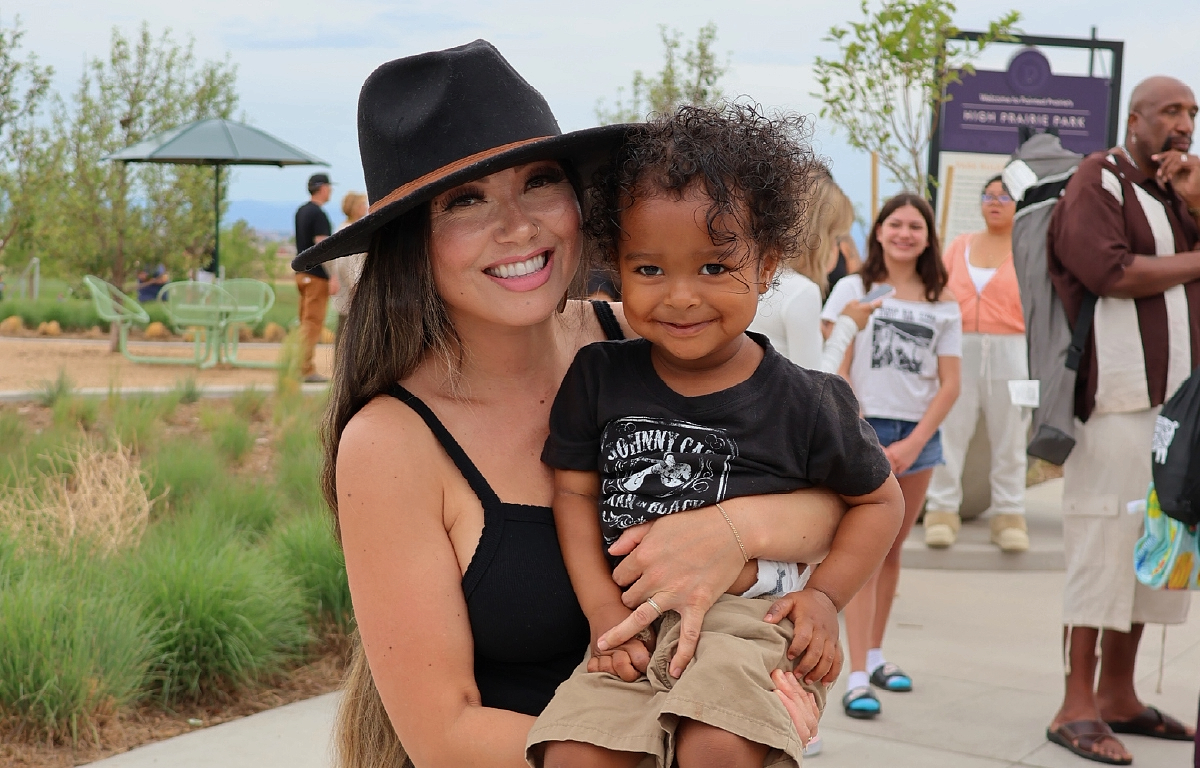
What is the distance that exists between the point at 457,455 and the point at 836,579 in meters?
0.67

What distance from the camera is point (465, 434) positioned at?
2.11 m

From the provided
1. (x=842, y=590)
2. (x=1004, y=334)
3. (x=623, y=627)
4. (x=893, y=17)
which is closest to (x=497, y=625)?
(x=623, y=627)

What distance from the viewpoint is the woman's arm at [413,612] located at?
6.31 ft

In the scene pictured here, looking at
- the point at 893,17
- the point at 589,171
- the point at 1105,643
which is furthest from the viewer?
the point at 893,17

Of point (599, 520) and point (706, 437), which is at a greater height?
point (706, 437)

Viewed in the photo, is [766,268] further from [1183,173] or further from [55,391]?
[55,391]

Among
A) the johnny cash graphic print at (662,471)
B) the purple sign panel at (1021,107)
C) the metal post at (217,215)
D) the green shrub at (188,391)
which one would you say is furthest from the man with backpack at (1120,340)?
the metal post at (217,215)

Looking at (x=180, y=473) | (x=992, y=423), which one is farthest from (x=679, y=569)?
(x=992, y=423)

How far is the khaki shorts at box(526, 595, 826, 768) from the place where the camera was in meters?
1.72

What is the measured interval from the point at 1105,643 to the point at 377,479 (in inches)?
147

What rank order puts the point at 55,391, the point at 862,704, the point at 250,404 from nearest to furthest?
the point at 862,704, the point at 55,391, the point at 250,404

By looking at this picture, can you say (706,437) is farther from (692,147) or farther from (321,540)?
(321,540)

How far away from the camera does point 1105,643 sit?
476 cm

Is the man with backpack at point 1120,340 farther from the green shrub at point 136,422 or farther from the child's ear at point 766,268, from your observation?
the green shrub at point 136,422
